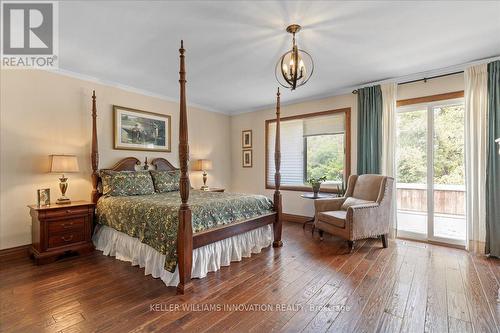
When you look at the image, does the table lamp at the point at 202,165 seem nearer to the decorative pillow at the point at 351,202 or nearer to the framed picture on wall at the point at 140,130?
the framed picture on wall at the point at 140,130

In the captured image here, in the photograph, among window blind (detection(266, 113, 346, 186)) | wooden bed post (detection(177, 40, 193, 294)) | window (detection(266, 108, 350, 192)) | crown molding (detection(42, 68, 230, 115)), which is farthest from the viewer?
Answer: window blind (detection(266, 113, 346, 186))

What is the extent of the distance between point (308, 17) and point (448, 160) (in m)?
3.10

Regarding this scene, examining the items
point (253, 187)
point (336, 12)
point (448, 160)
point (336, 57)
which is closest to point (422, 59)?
point (336, 57)

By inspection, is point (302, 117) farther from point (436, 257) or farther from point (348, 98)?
point (436, 257)

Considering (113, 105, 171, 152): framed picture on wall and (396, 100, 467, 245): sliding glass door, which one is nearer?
(396, 100, 467, 245): sliding glass door

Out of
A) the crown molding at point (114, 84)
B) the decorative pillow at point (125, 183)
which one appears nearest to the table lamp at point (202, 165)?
the crown molding at point (114, 84)

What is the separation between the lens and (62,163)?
324 centimetres

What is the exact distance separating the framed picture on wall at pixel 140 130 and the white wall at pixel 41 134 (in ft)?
0.35

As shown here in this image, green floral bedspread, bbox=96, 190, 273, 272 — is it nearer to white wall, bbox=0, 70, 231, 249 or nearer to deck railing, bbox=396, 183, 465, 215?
white wall, bbox=0, 70, 231, 249

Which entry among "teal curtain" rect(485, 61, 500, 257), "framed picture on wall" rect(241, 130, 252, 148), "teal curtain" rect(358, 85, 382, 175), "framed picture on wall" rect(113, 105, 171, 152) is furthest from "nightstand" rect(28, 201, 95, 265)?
"teal curtain" rect(485, 61, 500, 257)

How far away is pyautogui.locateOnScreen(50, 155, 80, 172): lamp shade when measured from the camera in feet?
10.5

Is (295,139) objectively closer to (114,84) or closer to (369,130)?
(369,130)

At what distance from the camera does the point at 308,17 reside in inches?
91.6

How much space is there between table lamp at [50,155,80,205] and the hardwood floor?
0.84 meters
